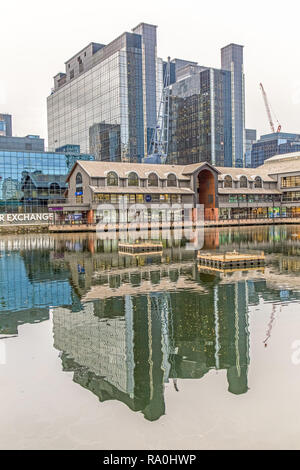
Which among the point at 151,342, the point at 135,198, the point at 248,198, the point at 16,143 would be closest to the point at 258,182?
the point at 248,198

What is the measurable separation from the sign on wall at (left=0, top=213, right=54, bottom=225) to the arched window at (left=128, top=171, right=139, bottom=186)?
850 inches

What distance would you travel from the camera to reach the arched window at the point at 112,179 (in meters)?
97.5

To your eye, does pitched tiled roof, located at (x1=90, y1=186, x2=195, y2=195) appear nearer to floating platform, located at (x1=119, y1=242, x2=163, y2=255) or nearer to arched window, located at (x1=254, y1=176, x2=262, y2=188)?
arched window, located at (x1=254, y1=176, x2=262, y2=188)

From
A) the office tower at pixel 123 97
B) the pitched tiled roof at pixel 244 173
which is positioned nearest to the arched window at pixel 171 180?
the pitched tiled roof at pixel 244 173

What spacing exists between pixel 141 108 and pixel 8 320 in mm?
155742

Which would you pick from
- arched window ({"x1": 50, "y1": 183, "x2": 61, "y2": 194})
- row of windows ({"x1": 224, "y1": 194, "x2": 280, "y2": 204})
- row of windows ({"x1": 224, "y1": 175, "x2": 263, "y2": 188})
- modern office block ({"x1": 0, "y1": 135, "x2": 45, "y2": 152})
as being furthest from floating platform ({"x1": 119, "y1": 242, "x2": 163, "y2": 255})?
modern office block ({"x1": 0, "y1": 135, "x2": 45, "y2": 152})

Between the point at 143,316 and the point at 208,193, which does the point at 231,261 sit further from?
the point at 208,193

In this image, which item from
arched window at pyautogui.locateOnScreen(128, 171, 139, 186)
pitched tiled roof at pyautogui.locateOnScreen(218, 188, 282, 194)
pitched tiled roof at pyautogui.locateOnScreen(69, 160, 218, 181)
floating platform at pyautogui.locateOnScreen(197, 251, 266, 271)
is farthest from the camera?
pitched tiled roof at pyautogui.locateOnScreen(218, 188, 282, 194)

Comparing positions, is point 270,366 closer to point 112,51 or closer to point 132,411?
point 132,411

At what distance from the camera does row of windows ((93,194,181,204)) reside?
311 ft

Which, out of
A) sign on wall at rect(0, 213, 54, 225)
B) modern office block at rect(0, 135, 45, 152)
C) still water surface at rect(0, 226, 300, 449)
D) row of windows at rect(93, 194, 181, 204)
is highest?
modern office block at rect(0, 135, 45, 152)

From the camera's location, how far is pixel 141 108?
550 ft

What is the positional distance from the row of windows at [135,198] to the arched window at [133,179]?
321 cm
